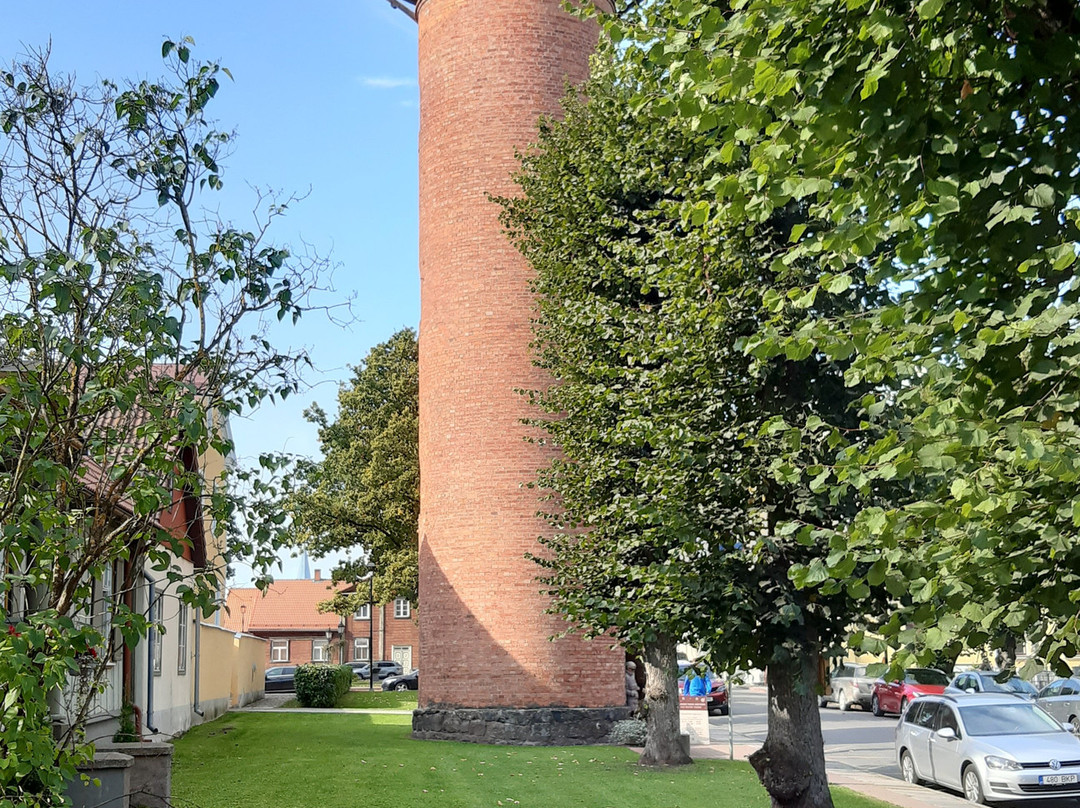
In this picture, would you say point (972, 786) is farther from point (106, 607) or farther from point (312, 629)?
point (312, 629)

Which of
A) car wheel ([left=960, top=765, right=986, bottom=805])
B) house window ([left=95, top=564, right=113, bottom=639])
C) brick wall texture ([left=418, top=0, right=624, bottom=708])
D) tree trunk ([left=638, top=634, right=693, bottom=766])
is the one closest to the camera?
house window ([left=95, top=564, right=113, bottom=639])

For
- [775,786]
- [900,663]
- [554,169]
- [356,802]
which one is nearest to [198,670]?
[356,802]

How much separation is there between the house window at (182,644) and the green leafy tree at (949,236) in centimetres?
2025

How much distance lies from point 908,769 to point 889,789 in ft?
5.80

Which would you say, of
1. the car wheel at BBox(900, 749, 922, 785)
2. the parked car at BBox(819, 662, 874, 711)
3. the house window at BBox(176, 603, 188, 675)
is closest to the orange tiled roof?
the parked car at BBox(819, 662, 874, 711)

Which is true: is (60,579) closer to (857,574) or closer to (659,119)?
(857,574)

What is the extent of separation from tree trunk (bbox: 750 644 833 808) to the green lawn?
285 centimetres

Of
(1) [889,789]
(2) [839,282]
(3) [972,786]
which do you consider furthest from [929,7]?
(1) [889,789]

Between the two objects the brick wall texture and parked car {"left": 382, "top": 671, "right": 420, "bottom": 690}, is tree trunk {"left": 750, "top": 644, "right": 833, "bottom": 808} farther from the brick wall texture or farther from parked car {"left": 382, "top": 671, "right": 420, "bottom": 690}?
parked car {"left": 382, "top": 671, "right": 420, "bottom": 690}

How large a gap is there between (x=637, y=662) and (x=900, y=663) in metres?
23.1

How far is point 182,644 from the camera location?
81.7 feet

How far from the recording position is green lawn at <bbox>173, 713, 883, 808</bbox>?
1465cm

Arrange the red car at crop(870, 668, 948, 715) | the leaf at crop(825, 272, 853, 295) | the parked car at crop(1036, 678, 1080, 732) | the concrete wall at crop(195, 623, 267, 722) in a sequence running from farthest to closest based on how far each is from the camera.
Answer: the red car at crop(870, 668, 948, 715), the concrete wall at crop(195, 623, 267, 722), the parked car at crop(1036, 678, 1080, 732), the leaf at crop(825, 272, 853, 295)

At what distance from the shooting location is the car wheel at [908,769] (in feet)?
62.3
